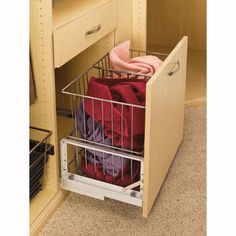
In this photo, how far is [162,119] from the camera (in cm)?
137

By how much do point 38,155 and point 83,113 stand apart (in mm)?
202

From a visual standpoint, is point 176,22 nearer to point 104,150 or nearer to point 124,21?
point 124,21

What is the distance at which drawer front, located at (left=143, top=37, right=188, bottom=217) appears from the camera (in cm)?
123

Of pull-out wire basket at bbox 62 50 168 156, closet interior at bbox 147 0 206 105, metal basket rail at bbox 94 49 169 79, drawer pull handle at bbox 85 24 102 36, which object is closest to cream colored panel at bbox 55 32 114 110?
metal basket rail at bbox 94 49 169 79

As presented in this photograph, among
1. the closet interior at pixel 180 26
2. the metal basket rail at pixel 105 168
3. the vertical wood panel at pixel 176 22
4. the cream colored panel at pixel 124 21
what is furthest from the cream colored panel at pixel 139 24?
the vertical wood panel at pixel 176 22

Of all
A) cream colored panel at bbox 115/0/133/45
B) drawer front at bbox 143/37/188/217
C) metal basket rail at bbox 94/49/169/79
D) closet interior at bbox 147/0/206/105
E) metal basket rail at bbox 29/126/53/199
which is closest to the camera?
drawer front at bbox 143/37/188/217

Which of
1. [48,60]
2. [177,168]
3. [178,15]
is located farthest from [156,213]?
[178,15]

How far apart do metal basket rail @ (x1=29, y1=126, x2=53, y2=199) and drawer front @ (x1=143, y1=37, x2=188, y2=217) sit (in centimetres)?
34

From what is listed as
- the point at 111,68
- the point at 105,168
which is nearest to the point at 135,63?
the point at 111,68

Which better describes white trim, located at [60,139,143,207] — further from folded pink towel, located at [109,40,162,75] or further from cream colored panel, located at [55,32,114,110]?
cream colored panel, located at [55,32,114,110]

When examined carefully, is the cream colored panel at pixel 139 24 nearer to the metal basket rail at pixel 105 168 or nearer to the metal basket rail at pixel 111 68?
the metal basket rail at pixel 111 68
